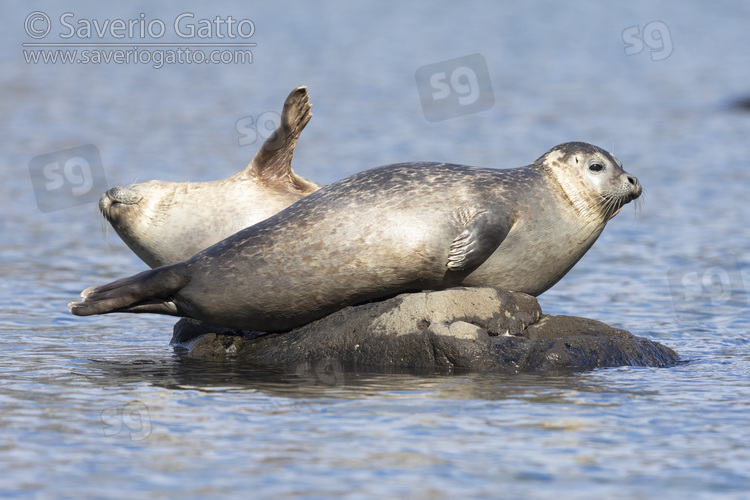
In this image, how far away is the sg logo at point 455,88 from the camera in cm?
3138

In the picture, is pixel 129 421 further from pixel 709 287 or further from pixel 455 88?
pixel 455 88

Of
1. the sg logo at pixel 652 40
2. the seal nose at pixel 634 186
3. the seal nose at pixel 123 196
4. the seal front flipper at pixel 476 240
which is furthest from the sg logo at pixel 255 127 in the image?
the sg logo at pixel 652 40

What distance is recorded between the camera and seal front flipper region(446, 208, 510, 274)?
8727mm

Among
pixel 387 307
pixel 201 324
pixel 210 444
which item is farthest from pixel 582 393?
pixel 201 324

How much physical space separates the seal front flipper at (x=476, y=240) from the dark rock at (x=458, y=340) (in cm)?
30

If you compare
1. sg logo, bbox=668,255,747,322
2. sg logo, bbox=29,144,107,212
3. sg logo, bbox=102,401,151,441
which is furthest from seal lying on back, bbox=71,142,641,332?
sg logo, bbox=29,144,107,212

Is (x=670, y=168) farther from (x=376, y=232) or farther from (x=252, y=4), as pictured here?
(x=252, y=4)

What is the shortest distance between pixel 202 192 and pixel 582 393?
4303mm

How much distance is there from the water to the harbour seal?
866 millimetres

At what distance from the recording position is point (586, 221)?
951 cm

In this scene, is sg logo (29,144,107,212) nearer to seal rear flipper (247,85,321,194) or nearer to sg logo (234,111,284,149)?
sg logo (234,111,284,149)

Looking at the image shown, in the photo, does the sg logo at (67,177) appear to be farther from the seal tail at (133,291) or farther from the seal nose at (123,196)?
the seal tail at (133,291)

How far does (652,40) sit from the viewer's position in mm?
48031

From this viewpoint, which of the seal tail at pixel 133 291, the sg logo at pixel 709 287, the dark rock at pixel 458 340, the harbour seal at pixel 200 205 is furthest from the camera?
the sg logo at pixel 709 287
